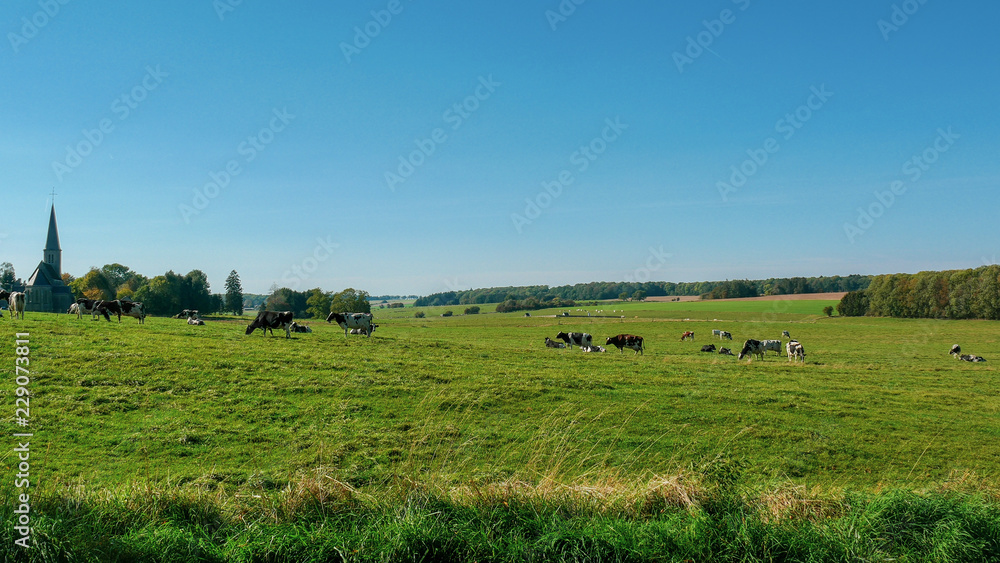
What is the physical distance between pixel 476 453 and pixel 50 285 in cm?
9577

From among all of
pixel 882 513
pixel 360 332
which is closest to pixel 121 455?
pixel 882 513

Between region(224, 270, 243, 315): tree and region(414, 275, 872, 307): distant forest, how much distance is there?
164ft

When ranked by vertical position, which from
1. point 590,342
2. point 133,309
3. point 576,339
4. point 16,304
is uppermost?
point 16,304

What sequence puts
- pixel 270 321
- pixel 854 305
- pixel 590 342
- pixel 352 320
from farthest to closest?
pixel 854 305 → pixel 590 342 → pixel 352 320 → pixel 270 321

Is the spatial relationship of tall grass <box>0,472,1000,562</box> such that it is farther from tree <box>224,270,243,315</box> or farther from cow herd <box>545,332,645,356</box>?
tree <box>224,270,243,315</box>

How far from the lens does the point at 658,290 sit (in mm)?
154750

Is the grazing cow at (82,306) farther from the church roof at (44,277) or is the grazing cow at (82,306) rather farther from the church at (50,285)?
the church roof at (44,277)

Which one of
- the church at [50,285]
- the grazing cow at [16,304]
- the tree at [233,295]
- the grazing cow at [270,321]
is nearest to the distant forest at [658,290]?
the tree at [233,295]

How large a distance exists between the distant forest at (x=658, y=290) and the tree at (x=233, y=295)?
4998cm

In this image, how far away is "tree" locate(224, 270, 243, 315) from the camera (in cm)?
9500

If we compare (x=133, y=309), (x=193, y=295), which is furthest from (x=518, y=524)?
(x=193, y=295)

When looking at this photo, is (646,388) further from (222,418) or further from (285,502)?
(285,502)

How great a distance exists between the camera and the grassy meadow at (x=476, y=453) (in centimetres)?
460

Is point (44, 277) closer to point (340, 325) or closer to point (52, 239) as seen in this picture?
point (52, 239)
